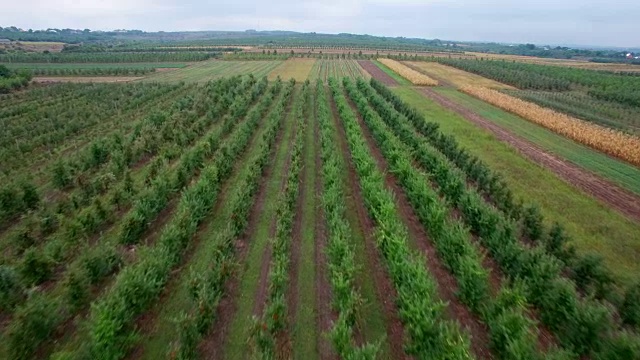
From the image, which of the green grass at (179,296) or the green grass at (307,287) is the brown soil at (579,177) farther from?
the green grass at (179,296)

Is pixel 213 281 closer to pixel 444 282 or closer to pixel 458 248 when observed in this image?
pixel 444 282

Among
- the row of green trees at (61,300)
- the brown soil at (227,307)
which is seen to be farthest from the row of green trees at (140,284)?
the brown soil at (227,307)

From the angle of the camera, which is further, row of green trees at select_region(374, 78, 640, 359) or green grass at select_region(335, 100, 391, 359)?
green grass at select_region(335, 100, 391, 359)

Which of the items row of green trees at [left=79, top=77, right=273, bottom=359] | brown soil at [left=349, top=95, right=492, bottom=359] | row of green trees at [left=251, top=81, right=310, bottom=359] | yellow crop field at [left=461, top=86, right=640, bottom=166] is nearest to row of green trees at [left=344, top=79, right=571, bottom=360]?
brown soil at [left=349, top=95, right=492, bottom=359]

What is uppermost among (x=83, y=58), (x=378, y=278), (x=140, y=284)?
(x=140, y=284)

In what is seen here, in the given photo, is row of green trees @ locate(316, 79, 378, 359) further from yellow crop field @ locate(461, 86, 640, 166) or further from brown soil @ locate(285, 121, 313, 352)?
yellow crop field @ locate(461, 86, 640, 166)

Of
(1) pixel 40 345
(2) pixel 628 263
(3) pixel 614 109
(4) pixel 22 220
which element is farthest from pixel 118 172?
(3) pixel 614 109

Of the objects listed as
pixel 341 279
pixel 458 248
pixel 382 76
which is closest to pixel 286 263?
pixel 341 279
